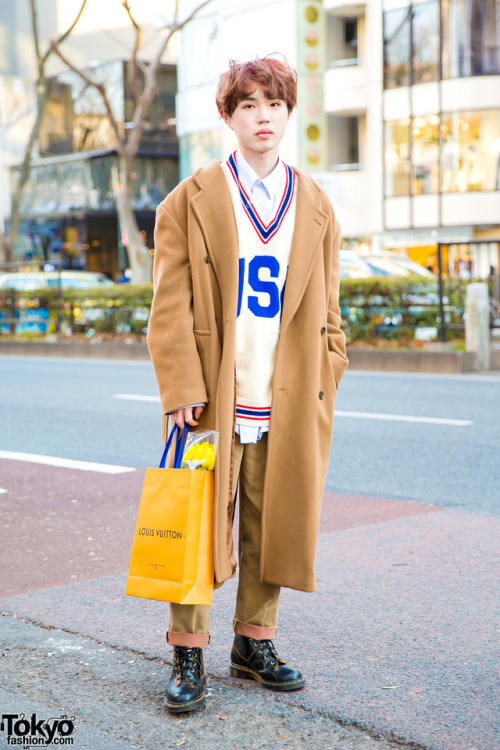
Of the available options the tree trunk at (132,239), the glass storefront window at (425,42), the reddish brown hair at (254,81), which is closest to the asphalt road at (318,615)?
the reddish brown hair at (254,81)

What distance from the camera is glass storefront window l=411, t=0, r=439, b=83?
34.0 metres

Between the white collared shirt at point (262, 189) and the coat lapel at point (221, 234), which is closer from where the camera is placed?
the coat lapel at point (221, 234)

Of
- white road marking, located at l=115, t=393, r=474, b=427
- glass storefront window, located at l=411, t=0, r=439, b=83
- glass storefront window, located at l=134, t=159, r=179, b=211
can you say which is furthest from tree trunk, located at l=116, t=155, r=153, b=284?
glass storefront window, located at l=134, t=159, r=179, b=211

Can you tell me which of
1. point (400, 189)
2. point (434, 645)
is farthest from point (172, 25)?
point (434, 645)

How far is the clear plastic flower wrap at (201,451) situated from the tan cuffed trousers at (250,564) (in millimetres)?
126

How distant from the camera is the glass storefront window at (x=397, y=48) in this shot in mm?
34750

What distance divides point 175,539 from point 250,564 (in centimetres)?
40

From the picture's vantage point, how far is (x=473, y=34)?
110ft

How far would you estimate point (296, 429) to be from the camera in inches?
126

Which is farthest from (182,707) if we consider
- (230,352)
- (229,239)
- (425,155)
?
(425,155)

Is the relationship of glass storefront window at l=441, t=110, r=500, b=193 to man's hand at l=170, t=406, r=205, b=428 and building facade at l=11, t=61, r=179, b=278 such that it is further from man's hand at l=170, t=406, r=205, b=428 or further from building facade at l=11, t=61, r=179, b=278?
man's hand at l=170, t=406, r=205, b=428

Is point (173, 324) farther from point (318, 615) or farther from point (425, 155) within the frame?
point (425, 155)

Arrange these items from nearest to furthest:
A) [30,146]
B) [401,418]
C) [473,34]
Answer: [401,418] → [30,146] → [473,34]

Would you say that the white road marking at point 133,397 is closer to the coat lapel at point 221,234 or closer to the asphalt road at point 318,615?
the asphalt road at point 318,615
